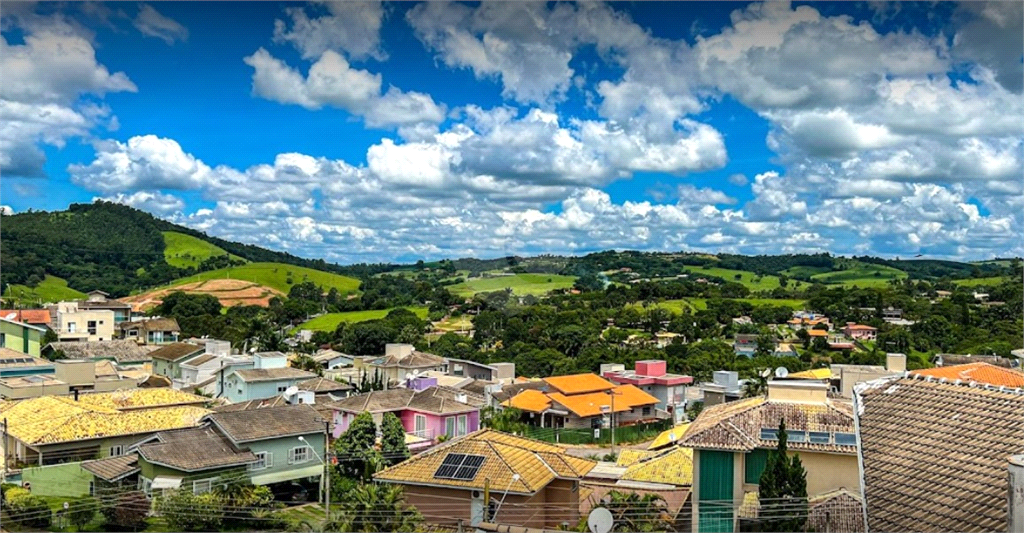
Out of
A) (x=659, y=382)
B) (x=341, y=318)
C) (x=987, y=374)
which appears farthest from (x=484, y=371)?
(x=341, y=318)

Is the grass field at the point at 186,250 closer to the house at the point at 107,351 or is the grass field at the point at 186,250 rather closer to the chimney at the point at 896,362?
the house at the point at 107,351

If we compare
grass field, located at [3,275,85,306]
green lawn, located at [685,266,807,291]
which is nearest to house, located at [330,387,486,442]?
grass field, located at [3,275,85,306]

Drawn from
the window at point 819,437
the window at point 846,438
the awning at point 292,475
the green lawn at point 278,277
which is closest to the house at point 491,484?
the window at point 819,437

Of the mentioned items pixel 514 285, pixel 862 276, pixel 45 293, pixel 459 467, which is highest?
pixel 862 276

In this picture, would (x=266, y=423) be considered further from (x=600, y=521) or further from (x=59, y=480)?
(x=600, y=521)

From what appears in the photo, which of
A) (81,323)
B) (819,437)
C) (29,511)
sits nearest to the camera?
(819,437)

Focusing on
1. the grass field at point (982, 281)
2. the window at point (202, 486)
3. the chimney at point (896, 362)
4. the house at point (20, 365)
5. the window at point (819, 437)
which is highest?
the grass field at point (982, 281)
